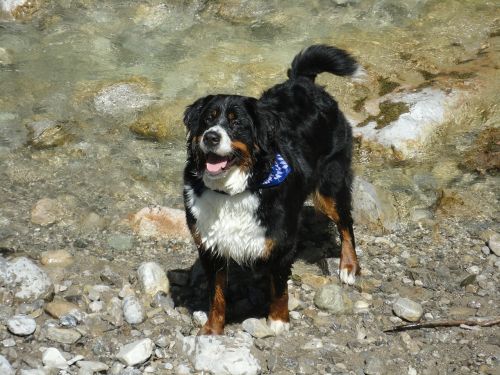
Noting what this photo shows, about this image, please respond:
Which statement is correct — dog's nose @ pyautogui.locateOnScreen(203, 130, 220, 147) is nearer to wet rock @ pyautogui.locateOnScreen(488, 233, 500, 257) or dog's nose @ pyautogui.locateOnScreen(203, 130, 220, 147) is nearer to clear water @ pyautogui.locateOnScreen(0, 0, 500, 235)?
clear water @ pyautogui.locateOnScreen(0, 0, 500, 235)

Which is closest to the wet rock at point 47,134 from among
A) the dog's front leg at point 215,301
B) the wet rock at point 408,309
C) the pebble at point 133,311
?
the pebble at point 133,311

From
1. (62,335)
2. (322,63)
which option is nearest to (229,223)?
(62,335)

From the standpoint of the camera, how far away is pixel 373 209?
563cm

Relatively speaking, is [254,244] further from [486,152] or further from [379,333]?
[486,152]

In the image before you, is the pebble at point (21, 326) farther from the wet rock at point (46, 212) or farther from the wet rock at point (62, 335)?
the wet rock at point (46, 212)

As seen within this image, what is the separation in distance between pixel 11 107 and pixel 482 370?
507cm

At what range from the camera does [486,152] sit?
6258 millimetres

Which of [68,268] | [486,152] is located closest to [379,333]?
[68,268]

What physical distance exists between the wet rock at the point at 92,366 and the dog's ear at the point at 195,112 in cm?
147

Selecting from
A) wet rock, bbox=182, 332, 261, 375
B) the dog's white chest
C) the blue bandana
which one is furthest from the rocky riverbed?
the blue bandana

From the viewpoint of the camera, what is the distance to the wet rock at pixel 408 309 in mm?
4523

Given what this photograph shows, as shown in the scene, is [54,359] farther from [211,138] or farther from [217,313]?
[211,138]

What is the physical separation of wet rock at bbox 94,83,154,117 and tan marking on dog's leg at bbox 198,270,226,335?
3062 mm

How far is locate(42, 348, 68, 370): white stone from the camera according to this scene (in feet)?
12.6
